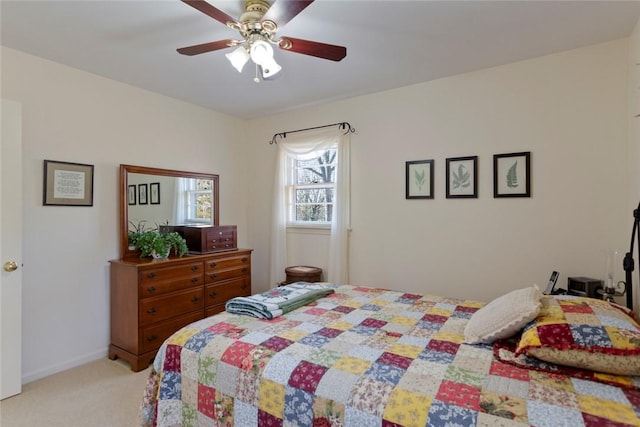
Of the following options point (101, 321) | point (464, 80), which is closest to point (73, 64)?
point (101, 321)

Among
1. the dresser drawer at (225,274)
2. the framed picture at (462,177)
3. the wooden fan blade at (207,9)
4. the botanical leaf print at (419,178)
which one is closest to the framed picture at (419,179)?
the botanical leaf print at (419,178)

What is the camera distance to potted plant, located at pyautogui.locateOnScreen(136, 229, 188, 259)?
3082mm

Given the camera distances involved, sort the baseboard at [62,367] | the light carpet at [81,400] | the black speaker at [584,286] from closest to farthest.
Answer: the light carpet at [81,400]
the black speaker at [584,286]
the baseboard at [62,367]

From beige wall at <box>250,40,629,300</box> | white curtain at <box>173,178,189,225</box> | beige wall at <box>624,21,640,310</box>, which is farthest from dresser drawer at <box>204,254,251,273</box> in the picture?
beige wall at <box>624,21,640,310</box>

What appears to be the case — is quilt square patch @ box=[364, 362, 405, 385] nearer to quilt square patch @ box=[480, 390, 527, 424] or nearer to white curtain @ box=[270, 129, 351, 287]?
quilt square patch @ box=[480, 390, 527, 424]

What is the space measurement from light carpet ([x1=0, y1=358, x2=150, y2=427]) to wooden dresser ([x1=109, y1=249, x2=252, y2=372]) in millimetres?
210

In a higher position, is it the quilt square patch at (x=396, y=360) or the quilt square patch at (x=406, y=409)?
the quilt square patch at (x=396, y=360)

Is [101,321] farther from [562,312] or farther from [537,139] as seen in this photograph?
[537,139]

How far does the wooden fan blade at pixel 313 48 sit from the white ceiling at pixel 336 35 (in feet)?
0.88

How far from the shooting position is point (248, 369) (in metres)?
1.40

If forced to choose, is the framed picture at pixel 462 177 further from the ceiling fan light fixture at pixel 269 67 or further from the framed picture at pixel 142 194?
the framed picture at pixel 142 194

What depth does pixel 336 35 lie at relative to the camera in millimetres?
2342

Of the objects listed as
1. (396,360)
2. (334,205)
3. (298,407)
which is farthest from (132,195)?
(396,360)

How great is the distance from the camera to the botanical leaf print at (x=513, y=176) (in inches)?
110
